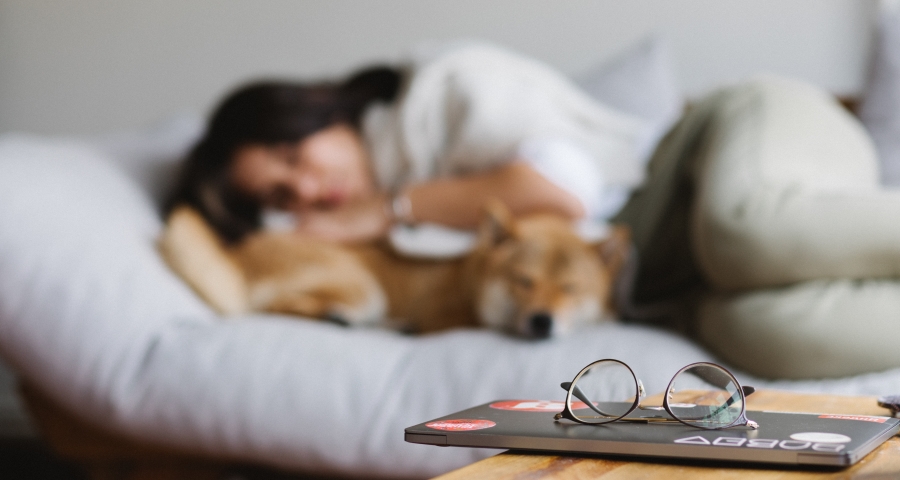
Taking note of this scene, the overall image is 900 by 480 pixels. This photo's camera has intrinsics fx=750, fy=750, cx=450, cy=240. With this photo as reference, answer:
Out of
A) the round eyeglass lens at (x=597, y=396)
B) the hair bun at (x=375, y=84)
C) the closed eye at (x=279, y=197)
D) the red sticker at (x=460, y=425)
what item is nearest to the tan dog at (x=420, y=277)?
the closed eye at (x=279, y=197)

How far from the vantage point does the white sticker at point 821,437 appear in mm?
399

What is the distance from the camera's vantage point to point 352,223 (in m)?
1.63

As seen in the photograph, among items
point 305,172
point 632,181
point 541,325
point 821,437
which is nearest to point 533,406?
point 821,437

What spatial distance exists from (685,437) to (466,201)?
3.59 feet

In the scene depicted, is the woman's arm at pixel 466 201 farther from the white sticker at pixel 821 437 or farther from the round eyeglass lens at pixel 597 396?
the white sticker at pixel 821 437

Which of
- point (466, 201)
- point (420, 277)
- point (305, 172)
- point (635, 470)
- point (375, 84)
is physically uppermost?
point (375, 84)

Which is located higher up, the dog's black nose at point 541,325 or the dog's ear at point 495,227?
the dog's ear at point 495,227

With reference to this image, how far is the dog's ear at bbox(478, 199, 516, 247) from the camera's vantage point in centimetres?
136

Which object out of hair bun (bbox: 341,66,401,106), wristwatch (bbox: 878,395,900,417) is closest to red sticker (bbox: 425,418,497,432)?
wristwatch (bbox: 878,395,900,417)

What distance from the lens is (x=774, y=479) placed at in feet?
1.24

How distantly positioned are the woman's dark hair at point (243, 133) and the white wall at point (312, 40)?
0.67 meters

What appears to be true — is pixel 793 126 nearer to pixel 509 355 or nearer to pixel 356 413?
pixel 509 355

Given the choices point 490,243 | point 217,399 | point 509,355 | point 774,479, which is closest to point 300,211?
point 490,243

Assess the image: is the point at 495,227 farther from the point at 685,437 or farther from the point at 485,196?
the point at 685,437
